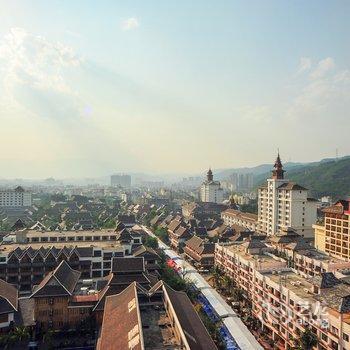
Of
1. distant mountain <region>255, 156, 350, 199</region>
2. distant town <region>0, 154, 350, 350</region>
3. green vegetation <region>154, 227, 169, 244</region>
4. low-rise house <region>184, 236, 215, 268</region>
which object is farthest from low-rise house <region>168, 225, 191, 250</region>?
distant mountain <region>255, 156, 350, 199</region>

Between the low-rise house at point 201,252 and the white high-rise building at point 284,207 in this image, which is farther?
the white high-rise building at point 284,207

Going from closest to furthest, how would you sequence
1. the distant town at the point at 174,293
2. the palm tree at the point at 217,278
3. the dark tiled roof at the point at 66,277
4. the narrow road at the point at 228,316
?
1. the distant town at the point at 174,293
2. the narrow road at the point at 228,316
3. the dark tiled roof at the point at 66,277
4. the palm tree at the point at 217,278

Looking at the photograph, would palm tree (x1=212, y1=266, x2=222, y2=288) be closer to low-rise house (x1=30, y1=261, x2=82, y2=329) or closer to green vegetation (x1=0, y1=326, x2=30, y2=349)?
low-rise house (x1=30, y1=261, x2=82, y2=329)

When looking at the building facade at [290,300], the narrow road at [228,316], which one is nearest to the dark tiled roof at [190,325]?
the narrow road at [228,316]

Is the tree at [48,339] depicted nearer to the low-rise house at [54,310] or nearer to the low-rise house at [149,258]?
the low-rise house at [54,310]

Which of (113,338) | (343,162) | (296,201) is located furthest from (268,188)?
(343,162)

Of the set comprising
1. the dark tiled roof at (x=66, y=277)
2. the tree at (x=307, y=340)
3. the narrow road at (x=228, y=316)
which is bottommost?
the narrow road at (x=228, y=316)

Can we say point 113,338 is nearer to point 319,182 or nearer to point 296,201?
point 296,201

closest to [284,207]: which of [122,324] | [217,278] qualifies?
[217,278]
